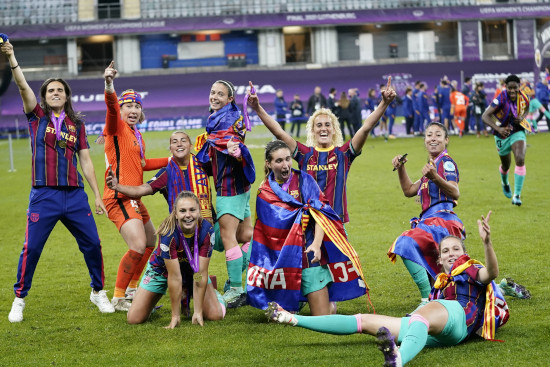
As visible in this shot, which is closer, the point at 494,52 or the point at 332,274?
the point at 332,274

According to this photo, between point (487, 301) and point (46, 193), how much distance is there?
13.3 feet

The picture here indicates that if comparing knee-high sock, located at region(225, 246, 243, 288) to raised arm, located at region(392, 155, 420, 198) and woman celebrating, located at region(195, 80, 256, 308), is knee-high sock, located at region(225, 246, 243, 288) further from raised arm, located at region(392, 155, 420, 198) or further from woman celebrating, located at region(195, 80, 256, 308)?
raised arm, located at region(392, 155, 420, 198)

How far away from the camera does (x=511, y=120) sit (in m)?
12.7

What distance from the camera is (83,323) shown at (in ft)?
22.6

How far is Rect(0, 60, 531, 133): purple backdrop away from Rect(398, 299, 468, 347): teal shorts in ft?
99.7

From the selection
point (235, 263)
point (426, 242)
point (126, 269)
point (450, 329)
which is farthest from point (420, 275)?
point (126, 269)

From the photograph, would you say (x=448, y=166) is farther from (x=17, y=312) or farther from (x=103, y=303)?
(x=17, y=312)

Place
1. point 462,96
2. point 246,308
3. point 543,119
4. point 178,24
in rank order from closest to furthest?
point 246,308, point 462,96, point 543,119, point 178,24

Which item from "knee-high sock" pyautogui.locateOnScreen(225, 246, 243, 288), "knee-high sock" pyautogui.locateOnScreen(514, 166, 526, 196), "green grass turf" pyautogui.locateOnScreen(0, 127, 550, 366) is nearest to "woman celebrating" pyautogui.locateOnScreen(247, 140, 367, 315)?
"green grass turf" pyautogui.locateOnScreen(0, 127, 550, 366)

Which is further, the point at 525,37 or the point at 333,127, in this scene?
the point at 525,37

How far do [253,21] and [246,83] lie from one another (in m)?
7.06

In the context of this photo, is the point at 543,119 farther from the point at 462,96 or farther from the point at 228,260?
the point at 228,260

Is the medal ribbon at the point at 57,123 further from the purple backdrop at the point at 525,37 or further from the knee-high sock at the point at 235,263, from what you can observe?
the purple backdrop at the point at 525,37

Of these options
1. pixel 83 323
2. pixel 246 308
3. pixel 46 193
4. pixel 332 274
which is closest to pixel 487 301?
pixel 332 274
